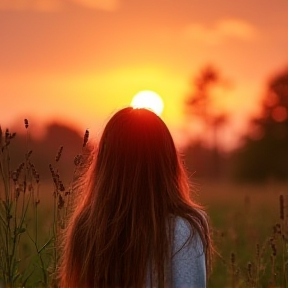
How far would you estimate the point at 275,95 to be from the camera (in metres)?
52.1

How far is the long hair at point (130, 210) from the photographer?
11.3ft

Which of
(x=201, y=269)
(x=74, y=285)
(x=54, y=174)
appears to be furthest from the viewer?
(x=54, y=174)

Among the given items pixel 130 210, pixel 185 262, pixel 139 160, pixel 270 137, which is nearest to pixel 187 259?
pixel 185 262

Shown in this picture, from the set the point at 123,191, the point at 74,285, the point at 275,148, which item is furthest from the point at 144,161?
the point at 275,148

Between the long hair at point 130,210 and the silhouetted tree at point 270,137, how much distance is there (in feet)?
154

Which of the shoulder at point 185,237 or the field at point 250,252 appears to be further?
the field at point 250,252

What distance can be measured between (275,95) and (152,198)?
49488 mm

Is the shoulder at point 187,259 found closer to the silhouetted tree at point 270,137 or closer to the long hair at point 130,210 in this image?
the long hair at point 130,210

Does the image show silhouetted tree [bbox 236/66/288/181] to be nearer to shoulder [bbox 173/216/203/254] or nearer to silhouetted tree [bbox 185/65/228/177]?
silhouetted tree [bbox 185/65/228/177]

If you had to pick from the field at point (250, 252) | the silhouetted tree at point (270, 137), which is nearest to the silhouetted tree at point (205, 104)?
the silhouetted tree at point (270, 137)

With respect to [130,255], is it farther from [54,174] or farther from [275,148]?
[275,148]

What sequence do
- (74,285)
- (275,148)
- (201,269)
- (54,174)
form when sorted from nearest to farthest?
(201,269) < (74,285) < (54,174) < (275,148)

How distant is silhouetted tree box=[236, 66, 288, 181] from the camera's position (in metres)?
50.7

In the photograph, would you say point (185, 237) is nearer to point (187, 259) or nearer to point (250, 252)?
point (187, 259)
